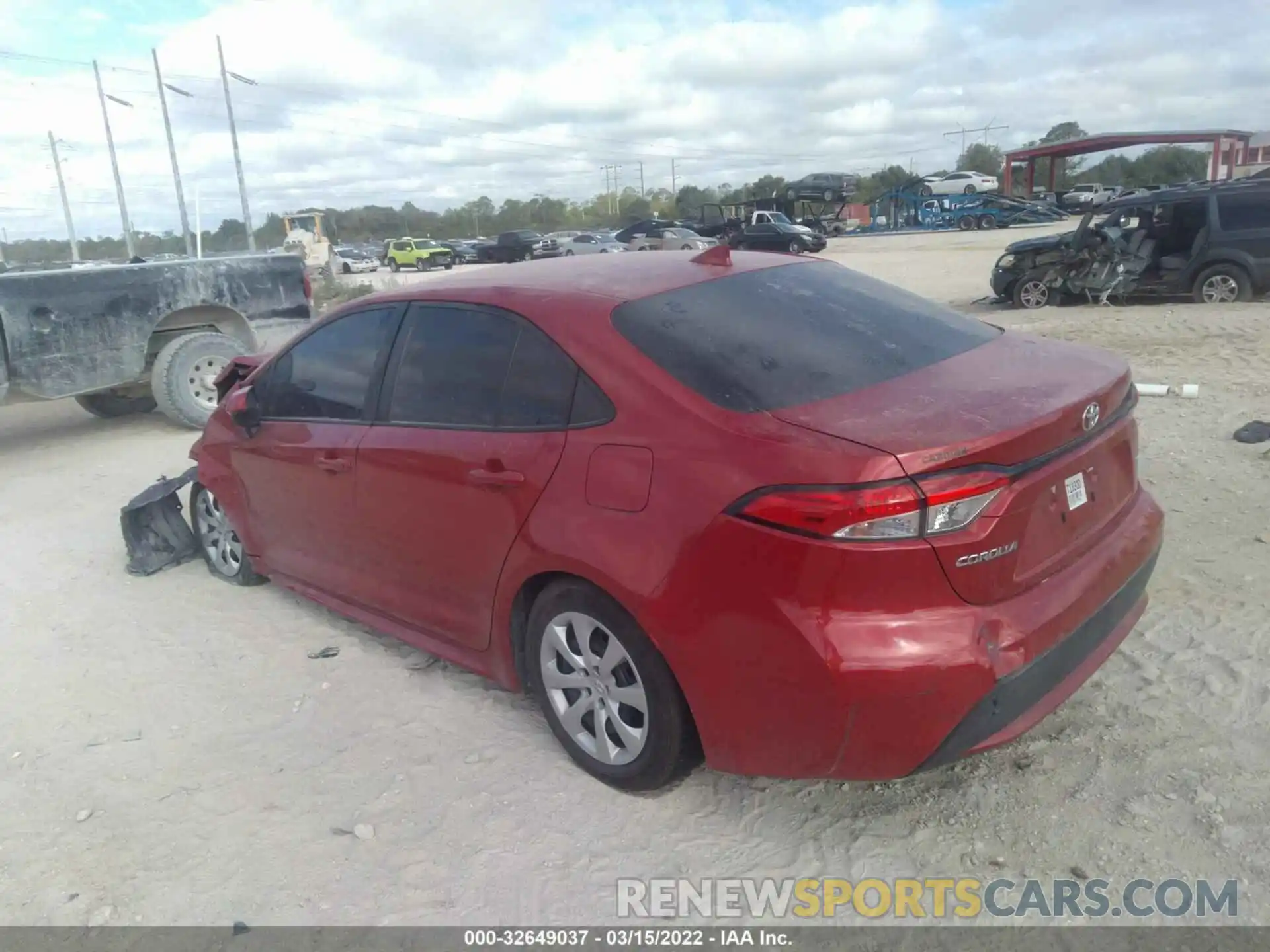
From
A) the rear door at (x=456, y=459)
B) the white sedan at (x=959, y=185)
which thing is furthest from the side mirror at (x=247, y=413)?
the white sedan at (x=959, y=185)

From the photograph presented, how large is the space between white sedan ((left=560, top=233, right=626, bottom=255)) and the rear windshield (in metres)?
33.9

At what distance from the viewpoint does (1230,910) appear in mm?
2422

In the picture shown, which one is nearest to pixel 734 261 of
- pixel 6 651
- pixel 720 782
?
pixel 720 782

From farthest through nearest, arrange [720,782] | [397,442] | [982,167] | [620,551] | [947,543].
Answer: [982,167] < [397,442] < [720,782] < [620,551] < [947,543]

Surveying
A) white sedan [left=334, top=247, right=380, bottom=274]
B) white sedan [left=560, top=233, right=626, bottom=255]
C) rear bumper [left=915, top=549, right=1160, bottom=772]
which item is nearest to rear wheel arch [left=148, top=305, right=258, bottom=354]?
rear bumper [left=915, top=549, right=1160, bottom=772]

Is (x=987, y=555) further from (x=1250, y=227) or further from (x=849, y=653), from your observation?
(x=1250, y=227)

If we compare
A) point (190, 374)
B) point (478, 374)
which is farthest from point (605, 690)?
point (190, 374)

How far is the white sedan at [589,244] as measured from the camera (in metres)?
38.2

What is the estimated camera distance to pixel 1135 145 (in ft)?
166

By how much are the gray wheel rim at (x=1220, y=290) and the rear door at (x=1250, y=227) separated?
244mm

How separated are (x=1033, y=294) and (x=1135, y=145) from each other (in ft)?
146

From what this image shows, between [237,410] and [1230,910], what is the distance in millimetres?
4068

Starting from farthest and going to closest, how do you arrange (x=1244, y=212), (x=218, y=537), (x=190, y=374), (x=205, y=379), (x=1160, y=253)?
1. (x=1160, y=253)
2. (x=1244, y=212)
3. (x=205, y=379)
4. (x=190, y=374)
5. (x=218, y=537)

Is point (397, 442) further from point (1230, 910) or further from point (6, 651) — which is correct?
point (1230, 910)
